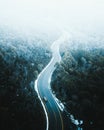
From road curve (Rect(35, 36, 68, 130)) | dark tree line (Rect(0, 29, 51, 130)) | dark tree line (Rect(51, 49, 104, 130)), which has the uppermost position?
dark tree line (Rect(0, 29, 51, 130))

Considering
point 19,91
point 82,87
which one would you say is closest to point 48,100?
point 19,91

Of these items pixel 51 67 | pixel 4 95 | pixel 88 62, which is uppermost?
pixel 4 95

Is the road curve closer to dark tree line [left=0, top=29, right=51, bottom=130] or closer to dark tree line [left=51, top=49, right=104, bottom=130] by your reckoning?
dark tree line [left=0, top=29, right=51, bottom=130]

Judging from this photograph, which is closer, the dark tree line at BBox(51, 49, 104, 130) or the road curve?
the road curve

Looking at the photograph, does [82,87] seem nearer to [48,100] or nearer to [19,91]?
[48,100]

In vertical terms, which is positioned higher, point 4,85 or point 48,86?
point 4,85

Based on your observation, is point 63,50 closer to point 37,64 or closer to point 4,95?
point 37,64

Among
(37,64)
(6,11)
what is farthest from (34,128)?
(6,11)

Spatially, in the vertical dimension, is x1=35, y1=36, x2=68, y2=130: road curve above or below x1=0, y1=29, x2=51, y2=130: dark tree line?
below

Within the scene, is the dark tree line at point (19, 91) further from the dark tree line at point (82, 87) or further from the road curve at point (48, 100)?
the dark tree line at point (82, 87)

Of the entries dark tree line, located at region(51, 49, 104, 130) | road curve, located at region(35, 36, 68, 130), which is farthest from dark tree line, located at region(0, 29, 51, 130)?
dark tree line, located at region(51, 49, 104, 130)

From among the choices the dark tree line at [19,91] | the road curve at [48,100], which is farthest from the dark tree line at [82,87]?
the dark tree line at [19,91]
